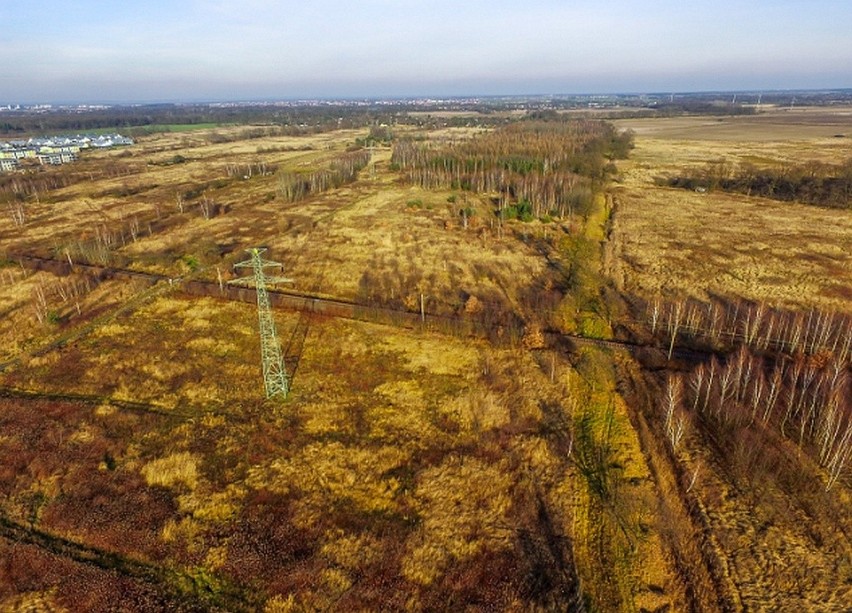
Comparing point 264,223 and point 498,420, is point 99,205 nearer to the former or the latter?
point 264,223

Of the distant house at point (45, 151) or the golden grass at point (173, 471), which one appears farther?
the distant house at point (45, 151)

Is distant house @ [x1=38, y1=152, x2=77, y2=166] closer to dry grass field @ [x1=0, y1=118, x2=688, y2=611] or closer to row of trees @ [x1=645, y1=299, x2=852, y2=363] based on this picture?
dry grass field @ [x1=0, y1=118, x2=688, y2=611]

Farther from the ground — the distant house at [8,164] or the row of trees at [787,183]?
the distant house at [8,164]

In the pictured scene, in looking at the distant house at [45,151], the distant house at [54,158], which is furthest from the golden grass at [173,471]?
the distant house at [54,158]

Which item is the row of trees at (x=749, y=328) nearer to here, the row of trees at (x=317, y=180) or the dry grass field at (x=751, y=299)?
the dry grass field at (x=751, y=299)

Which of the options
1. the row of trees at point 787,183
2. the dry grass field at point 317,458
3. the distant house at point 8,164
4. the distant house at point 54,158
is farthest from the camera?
the distant house at point 54,158

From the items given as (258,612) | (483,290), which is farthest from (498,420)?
(483,290)

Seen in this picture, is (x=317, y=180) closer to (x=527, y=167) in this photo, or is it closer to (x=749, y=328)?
(x=527, y=167)
